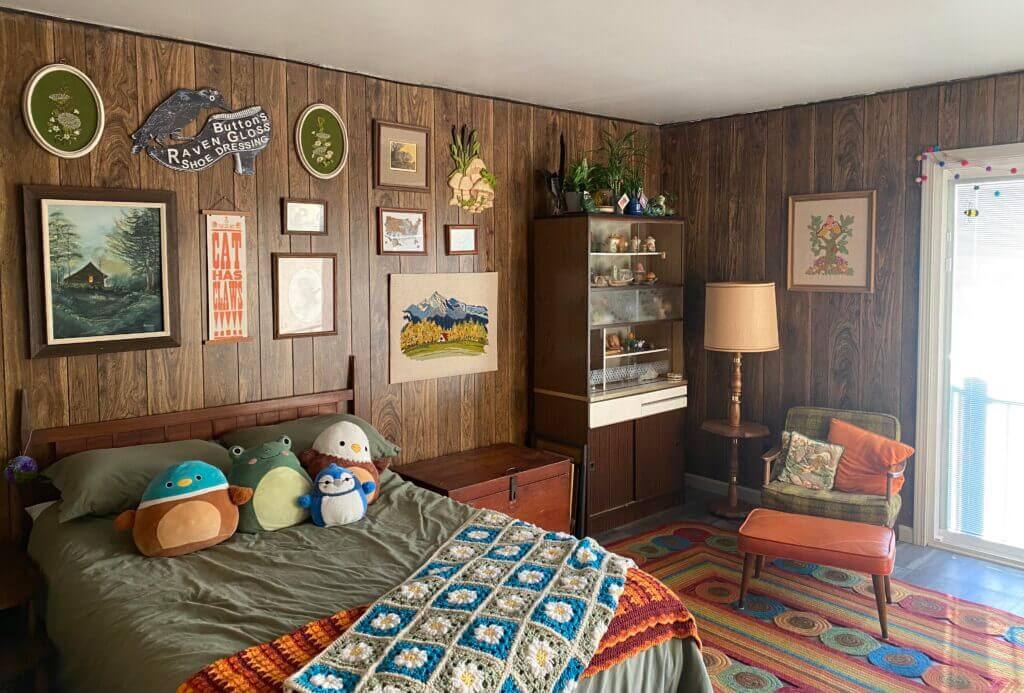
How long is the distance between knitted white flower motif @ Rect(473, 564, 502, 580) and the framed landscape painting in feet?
6.13

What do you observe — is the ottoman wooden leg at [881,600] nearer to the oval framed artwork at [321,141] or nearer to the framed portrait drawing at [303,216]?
the framed portrait drawing at [303,216]

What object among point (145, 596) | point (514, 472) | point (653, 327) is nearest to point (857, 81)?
point (653, 327)

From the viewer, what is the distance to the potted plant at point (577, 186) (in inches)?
189

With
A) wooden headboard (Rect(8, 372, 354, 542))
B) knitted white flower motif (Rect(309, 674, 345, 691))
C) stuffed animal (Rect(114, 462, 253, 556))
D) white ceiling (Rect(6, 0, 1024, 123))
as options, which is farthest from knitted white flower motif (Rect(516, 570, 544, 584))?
white ceiling (Rect(6, 0, 1024, 123))

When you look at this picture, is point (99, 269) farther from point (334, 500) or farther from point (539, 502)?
point (539, 502)

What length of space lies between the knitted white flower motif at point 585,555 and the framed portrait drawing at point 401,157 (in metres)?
2.32

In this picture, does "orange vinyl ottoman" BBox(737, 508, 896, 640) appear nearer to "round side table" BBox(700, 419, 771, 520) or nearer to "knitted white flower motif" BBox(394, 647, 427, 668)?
"round side table" BBox(700, 419, 771, 520)

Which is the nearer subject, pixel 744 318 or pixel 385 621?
pixel 385 621

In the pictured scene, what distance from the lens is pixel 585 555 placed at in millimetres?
2723

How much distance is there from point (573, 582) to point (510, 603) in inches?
9.8

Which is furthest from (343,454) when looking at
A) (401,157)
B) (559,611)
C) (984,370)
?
(984,370)

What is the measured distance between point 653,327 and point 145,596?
3.77 m

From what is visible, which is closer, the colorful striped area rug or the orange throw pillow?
the colorful striped area rug

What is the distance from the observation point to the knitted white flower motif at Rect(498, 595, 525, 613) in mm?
2349
